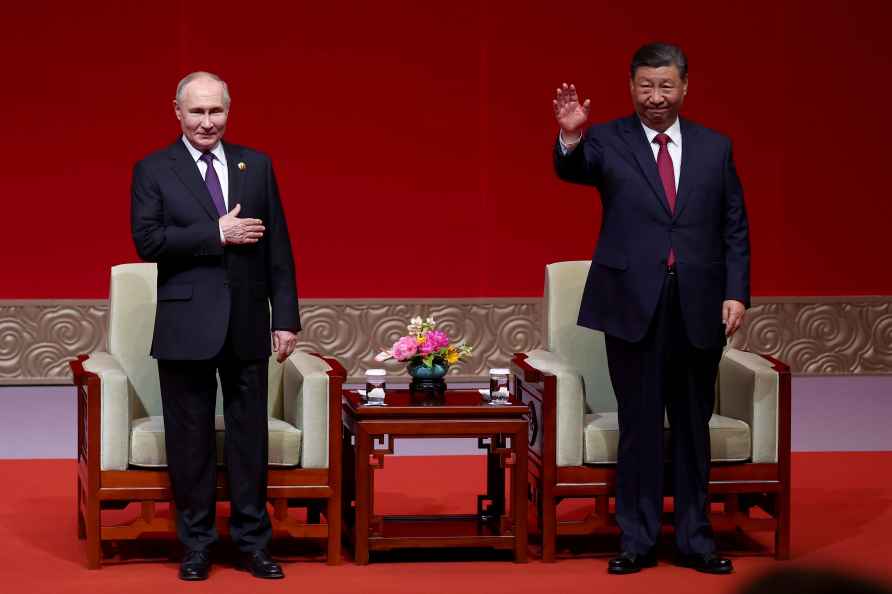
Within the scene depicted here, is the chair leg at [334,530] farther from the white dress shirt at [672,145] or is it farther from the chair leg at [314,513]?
the white dress shirt at [672,145]

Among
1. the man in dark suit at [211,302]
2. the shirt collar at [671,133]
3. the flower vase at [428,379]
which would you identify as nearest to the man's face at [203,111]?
the man in dark suit at [211,302]

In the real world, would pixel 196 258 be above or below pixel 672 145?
below

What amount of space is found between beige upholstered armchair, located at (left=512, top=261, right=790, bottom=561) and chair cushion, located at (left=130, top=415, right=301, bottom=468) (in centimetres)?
74

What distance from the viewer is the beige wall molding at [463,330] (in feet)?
23.7

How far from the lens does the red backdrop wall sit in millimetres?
7094

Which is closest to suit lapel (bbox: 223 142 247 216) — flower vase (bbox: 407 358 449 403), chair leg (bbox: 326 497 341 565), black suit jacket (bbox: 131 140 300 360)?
black suit jacket (bbox: 131 140 300 360)

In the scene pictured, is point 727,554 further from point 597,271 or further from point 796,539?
point 597,271

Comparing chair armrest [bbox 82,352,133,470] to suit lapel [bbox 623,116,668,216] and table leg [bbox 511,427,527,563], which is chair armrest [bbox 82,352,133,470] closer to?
table leg [bbox 511,427,527,563]

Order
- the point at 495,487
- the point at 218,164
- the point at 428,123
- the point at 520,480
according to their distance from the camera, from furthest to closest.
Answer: the point at 428,123, the point at 495,487, the point at 520,480, the point at 218,164

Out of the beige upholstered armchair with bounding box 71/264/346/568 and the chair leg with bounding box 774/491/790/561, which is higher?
the beige upholstered armchair with bounding box 71/264/346/568

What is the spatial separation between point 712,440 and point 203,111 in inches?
69.3

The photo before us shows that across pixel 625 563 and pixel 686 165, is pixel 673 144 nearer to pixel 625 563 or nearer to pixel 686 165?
pixel 686 165

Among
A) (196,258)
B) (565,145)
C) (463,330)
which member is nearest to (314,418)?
(196,258)

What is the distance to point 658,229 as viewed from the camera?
12.2 feet
